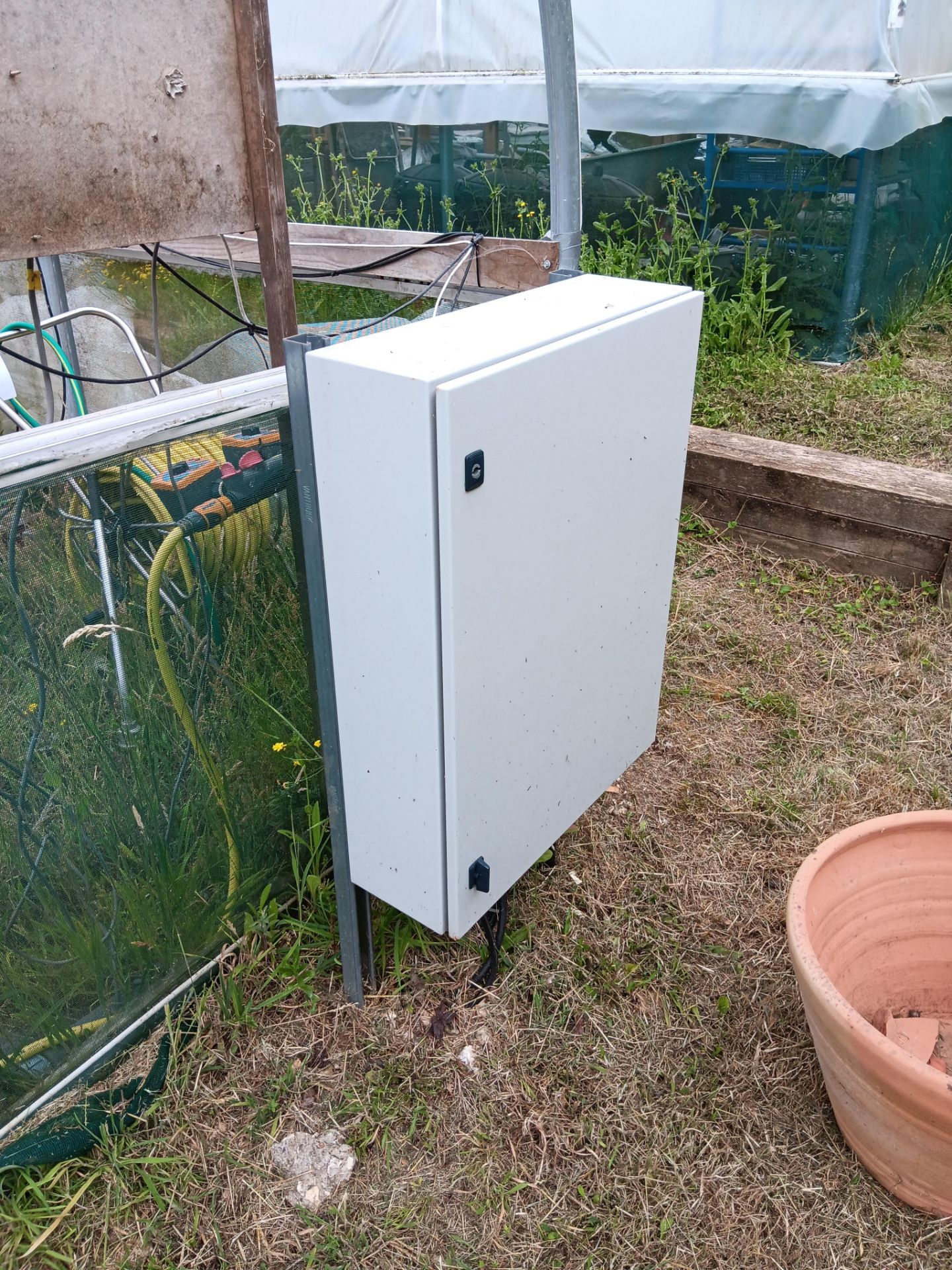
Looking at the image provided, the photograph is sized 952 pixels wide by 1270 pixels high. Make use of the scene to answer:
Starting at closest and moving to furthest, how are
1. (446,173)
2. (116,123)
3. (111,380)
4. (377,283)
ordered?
(116,123), (111,380), (377,283), (446,173)

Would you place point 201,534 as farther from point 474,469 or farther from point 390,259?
point 390,259

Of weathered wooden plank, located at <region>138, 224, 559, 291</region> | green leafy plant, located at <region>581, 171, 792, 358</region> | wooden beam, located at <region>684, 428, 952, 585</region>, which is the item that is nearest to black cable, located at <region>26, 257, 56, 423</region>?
weathered wooden plank, located at <region>138, 224, 559, 291</region>

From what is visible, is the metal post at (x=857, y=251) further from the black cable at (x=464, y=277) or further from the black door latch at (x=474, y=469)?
the black door latch at (x=474, y=469)

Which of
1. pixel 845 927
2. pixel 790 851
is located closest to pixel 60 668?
pixel 845 927

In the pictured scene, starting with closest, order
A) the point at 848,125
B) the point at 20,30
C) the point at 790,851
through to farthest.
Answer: the point at 20,30 < the point at 790,851 < the point at 848,125

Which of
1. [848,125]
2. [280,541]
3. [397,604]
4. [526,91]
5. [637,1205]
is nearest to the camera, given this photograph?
[397,604]

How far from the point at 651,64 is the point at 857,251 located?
4.40 feet

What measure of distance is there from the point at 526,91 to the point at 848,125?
1692 millimetres

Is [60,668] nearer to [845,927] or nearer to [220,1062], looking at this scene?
[220,1062]

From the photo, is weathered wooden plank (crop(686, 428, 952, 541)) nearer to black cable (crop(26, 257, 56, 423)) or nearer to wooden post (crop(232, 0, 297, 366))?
wooden post (crop(232, 0, 297, 366))

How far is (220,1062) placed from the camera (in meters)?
1.67

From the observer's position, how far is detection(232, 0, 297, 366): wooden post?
162cm

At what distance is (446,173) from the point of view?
5449 mm

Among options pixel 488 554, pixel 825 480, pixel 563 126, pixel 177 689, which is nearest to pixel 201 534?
pixel 177 689
